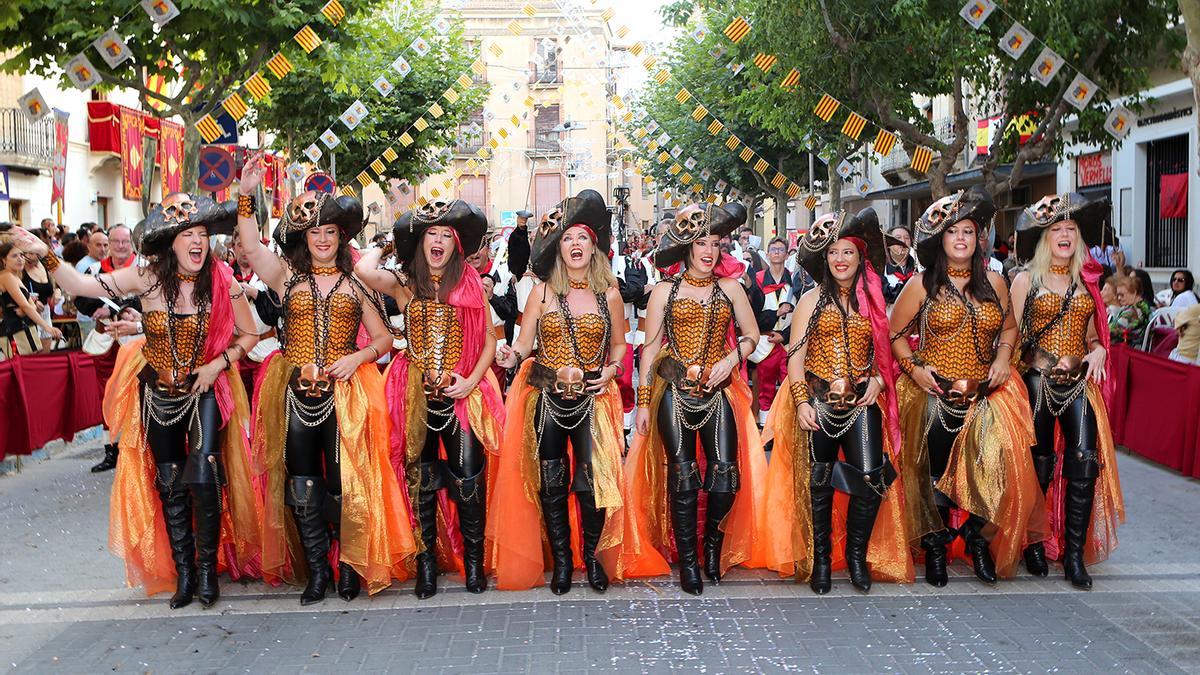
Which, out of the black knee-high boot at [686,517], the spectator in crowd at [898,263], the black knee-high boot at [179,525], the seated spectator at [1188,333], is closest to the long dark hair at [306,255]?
the black knee-high boot at [179,525]

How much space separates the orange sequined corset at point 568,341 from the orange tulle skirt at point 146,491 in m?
1.55

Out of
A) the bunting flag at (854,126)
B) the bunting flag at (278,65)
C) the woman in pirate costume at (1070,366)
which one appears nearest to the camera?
the woman in pirate costume at (1070,366)

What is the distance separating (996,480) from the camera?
604 cm

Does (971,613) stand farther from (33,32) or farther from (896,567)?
(33,32)

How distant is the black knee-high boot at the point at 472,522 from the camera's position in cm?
604

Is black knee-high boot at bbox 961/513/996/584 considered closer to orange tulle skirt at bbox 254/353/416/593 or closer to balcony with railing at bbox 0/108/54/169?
orange tulle skirt at bbox 254/353/416/593

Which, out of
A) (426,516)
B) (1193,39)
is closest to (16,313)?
(426,516)

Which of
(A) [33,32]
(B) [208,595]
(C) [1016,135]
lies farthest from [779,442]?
(C) [1016,135]

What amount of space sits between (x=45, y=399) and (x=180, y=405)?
5057 mm

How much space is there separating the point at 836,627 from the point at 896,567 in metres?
0.80

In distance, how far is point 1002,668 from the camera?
16.2ft

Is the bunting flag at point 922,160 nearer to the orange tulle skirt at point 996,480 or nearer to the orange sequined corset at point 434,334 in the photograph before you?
the orange tulle skirt at point 996,480

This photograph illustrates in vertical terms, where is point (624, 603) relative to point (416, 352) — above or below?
below

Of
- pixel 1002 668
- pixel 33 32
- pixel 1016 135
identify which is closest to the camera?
pixel 1002 668
